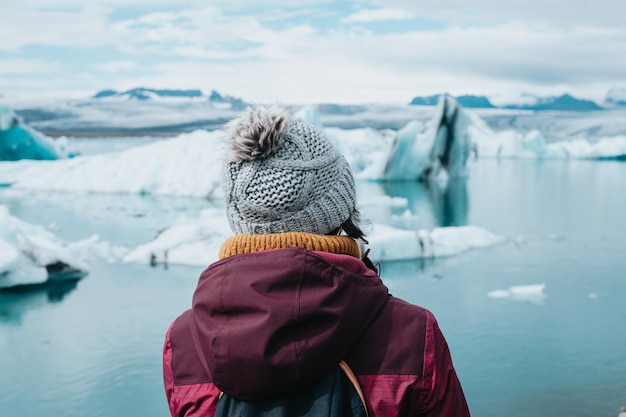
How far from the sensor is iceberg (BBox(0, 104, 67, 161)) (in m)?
14.7

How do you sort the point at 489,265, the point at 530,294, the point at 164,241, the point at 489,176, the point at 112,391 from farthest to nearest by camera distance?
the point at 489,176, the point at 164,241, the point at 489,265, the point at 530,294, the point at 112,391

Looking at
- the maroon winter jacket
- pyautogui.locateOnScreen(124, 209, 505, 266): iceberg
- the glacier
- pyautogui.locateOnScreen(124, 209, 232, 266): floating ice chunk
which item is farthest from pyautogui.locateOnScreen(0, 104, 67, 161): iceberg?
the maroon winter jacket

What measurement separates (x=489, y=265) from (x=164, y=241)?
3.34 meters

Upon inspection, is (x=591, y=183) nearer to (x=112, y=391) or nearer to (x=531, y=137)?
(x=531, y=137)

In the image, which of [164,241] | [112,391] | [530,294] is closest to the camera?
[112,391]

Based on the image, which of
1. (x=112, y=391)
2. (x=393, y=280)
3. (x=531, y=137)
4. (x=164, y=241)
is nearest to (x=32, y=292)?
(x=164, y=241)

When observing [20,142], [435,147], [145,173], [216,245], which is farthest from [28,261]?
[20,142]

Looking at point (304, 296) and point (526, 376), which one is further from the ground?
point (304, 296)

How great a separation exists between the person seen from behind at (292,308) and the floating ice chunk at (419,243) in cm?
547

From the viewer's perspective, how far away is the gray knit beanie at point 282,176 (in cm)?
78

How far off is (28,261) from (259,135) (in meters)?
5.45

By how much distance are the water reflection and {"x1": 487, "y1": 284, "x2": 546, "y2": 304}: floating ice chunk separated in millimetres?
3556

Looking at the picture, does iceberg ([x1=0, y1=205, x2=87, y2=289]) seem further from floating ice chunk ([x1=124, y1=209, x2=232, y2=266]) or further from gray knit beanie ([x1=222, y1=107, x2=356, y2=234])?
gray knit beanie ([x1=222, y1=107, x2=356, y2=234])

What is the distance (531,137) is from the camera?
76.1ft
